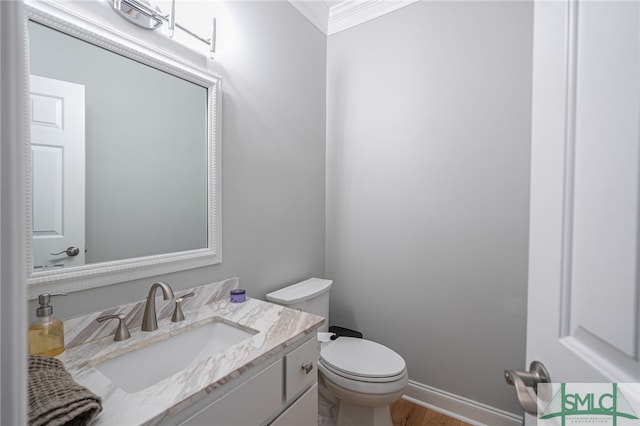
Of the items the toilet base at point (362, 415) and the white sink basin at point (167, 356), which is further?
the toilet base at point (362, 415)

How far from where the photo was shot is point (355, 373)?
130cm

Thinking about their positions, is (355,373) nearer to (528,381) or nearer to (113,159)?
(528,381)

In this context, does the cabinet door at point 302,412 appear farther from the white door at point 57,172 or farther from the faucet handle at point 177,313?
the white door at point 57,172

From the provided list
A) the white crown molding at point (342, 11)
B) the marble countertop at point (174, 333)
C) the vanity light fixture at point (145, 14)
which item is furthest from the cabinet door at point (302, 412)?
the white crown molding at point (342, 11)

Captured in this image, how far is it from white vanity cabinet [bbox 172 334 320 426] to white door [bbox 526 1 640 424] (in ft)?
2.27

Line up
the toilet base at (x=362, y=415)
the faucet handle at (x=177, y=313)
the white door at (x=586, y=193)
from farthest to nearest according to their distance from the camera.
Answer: the toilet base at (x=362, y=415), the faucet handle at (x=177, y=313), the white door at (x=586, y=193)

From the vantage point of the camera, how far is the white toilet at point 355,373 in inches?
49.8

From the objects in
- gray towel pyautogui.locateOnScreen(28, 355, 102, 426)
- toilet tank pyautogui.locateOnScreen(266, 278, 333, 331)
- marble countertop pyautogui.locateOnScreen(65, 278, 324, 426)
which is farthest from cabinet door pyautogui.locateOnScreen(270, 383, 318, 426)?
gray towel pyautogui.locateOnScreen(28, 355, 102, 426)

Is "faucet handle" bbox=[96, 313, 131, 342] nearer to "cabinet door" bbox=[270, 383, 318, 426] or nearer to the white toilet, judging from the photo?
"cabinet door" bbox=[270, 383, 318, 426]

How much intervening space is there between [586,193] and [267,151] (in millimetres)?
1376

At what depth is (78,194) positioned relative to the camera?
889 mm

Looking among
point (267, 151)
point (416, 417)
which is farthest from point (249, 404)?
point (416, 417)

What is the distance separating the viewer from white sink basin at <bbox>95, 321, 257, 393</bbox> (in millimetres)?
827

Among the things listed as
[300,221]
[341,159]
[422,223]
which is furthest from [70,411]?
[341,159]
